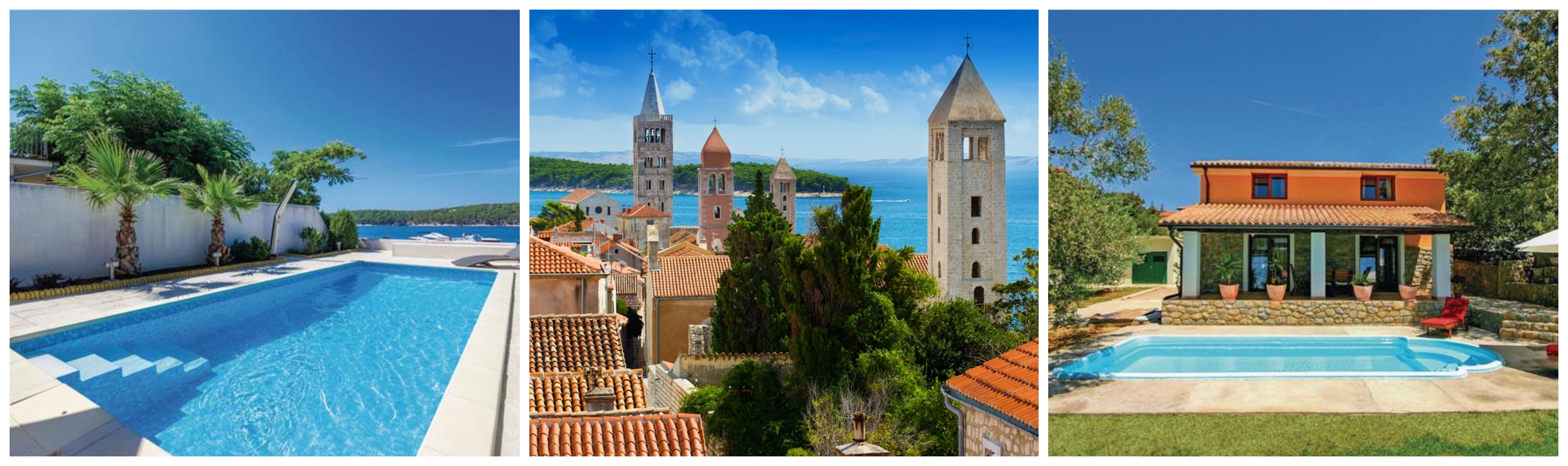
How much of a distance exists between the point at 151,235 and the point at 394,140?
2086mm

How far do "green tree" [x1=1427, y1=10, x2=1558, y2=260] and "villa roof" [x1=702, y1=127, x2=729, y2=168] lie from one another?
6167 millimetres

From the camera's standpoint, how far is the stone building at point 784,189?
970cm

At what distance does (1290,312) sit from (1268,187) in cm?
87

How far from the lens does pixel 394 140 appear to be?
7.66 meters

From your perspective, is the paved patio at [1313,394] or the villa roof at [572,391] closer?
the paved patio at [1313,394]

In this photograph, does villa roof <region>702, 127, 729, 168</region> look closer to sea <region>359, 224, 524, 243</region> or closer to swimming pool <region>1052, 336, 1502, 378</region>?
sea <region>359, 224, 524, 243</region>

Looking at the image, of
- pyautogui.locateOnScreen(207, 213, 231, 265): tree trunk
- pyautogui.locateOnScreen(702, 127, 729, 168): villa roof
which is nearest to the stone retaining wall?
pyautogui.locateOnScreen(702, 127, 729, 168): villa roof

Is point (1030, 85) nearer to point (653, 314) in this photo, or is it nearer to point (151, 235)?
point (653, 314)

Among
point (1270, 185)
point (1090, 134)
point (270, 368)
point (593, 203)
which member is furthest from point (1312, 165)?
point (593, 203)

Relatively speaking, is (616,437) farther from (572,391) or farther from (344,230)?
(344,230)

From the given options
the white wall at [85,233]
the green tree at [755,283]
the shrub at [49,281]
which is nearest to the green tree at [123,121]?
the white wall at [85,233]

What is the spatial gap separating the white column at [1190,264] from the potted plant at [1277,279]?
1.47 feet

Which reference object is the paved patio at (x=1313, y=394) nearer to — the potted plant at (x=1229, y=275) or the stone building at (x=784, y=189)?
the potted plant at (x=1229, y=275)

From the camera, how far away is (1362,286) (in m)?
5.64
